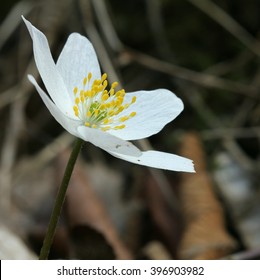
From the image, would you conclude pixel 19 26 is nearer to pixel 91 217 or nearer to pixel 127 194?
pixel 127 194

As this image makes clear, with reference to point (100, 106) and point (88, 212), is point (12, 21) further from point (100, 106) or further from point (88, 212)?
point (100, 106)

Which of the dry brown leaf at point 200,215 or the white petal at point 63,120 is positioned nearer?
the white petal at point 63,120

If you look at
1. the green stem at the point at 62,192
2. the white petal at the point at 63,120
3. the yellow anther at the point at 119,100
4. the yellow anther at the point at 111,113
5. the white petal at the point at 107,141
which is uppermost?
the yellow anther at the point at 119,100

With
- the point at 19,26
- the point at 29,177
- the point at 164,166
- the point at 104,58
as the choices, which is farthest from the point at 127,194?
the point at 164,166

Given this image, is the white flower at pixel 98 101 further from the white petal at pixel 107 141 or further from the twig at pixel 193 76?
the twig at pixel 193 76

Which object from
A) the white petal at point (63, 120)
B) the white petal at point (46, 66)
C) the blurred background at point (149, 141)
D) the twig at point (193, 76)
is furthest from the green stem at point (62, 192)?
the twig at point (193, 76)

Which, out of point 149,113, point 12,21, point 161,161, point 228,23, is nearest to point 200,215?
point 149,113
